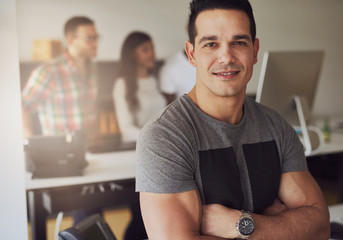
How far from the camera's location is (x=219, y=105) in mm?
1298

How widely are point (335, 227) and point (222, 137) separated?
77cm

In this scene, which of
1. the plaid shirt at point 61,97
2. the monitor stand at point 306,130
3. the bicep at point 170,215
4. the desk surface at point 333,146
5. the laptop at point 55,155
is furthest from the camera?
the plaid shirt at point 61,97

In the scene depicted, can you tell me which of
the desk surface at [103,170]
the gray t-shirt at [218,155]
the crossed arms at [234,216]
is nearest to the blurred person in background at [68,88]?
the desk surface at [103,170]

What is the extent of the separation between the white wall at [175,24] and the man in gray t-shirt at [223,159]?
2663mm

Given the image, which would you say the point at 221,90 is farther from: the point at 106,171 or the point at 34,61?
the point at 34,61

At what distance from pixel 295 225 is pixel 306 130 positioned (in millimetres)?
1315

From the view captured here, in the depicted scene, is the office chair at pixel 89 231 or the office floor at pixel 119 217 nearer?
the office chair at pixel 89 231

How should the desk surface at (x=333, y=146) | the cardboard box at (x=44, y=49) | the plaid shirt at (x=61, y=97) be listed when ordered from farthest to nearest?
the cardboard box at (x=44, y=49) → the plaid shirt at (x=61, y=97) → the desk surface at (x=333, y=146)

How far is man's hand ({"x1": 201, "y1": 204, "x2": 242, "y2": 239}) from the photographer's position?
1.20 meters

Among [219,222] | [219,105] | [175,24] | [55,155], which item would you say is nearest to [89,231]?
[219,222]

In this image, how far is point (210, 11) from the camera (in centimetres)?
126

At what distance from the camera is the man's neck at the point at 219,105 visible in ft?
4.24

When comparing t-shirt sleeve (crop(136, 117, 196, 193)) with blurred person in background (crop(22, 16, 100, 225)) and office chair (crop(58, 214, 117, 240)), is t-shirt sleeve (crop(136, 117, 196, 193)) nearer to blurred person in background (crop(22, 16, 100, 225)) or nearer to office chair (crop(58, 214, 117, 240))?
office chair (crop(58, 214, 117, 240))

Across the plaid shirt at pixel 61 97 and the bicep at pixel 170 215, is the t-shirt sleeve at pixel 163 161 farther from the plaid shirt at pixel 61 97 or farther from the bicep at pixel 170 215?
the plaid shirt at pixel 61 97
